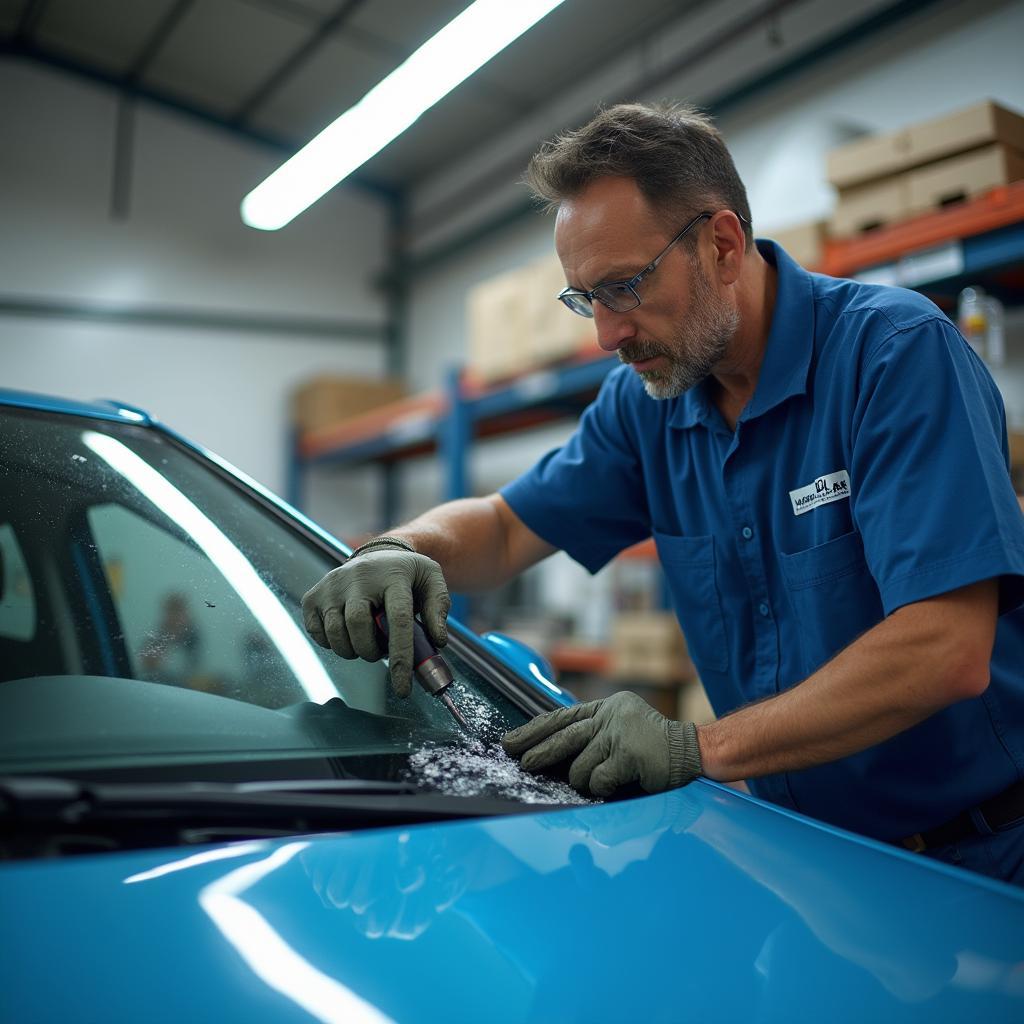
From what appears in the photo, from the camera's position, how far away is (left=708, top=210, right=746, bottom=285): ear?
4.52ft

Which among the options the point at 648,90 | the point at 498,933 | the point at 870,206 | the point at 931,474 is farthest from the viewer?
the point at 648,90

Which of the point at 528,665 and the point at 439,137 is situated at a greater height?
the point at 439,137

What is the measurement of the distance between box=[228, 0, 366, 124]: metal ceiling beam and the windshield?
17.9ft

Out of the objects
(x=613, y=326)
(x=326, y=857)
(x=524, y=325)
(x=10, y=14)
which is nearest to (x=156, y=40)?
(x=10, y=14)

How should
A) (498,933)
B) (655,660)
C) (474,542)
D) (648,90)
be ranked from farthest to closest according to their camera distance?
(648,90)
(655,660)
(474,542)
(498,933)

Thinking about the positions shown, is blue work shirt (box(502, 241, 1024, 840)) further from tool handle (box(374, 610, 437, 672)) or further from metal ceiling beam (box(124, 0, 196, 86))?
metal ceiling beam (box(124, 0, 196, 86))

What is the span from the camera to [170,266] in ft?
24.1

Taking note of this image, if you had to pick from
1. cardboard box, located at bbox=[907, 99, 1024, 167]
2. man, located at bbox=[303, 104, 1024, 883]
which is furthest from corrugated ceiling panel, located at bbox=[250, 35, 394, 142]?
man, located at bbox=[303, 104, 1024, 883]

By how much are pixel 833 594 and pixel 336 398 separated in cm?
656

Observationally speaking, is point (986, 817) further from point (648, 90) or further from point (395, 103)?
point (648, 90)

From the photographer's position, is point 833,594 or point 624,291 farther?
point 624,291

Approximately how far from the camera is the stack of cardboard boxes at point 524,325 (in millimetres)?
4402

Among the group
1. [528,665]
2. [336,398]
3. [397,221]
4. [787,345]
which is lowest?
[528,665]

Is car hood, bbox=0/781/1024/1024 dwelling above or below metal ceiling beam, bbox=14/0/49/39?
below
